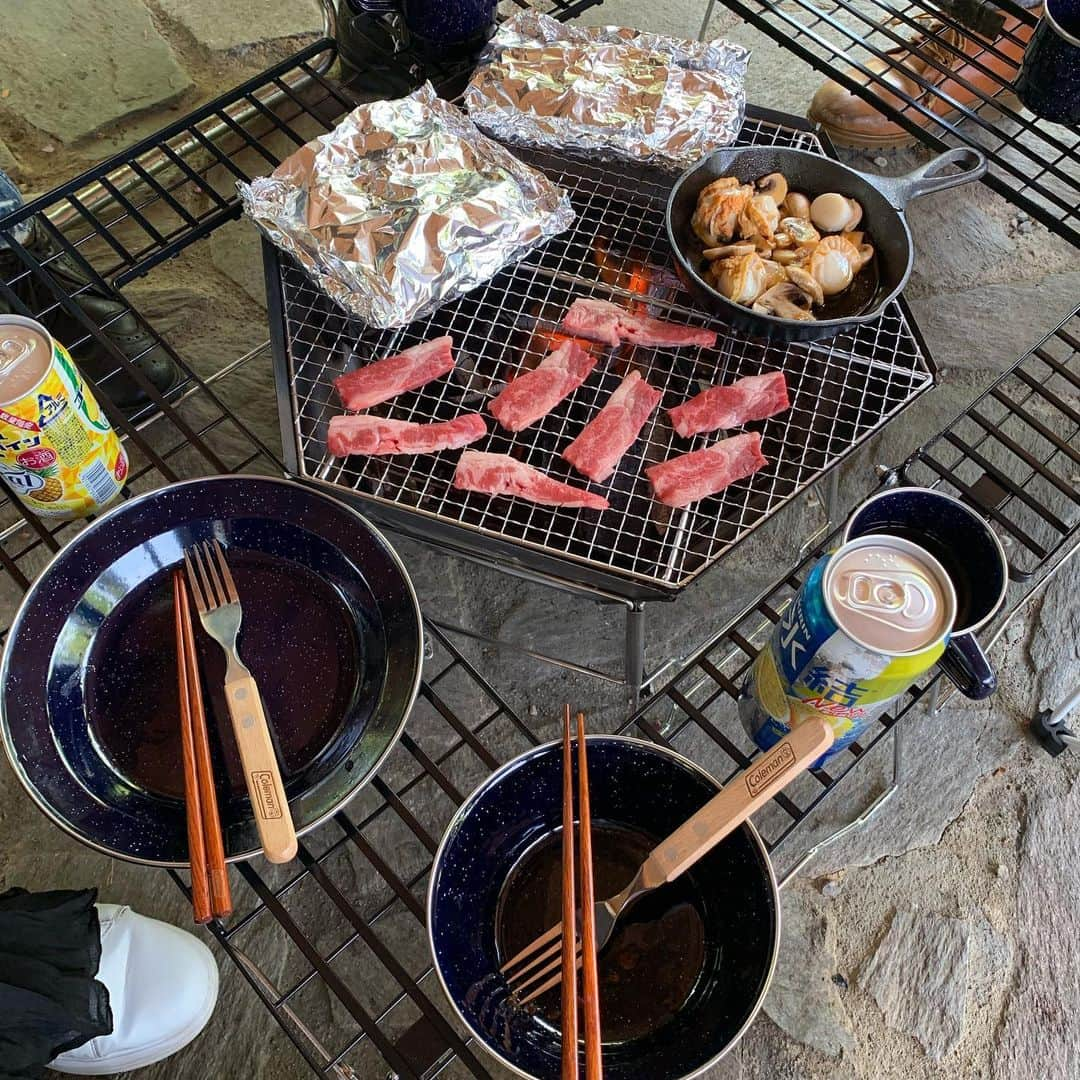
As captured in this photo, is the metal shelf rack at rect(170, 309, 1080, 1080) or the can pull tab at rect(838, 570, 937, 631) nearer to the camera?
the can pull tab at rect(838, 570, 937, 631)

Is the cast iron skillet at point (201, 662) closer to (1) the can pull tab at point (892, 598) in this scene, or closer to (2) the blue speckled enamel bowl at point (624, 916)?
(2) the blue speckled enamel bowl at point (624, 916)

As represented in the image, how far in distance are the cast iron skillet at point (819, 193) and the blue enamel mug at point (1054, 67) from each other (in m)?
0.11

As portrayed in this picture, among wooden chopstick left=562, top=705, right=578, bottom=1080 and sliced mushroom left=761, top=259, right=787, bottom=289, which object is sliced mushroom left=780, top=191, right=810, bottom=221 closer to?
sliced mushroom left=761, top=259, right=787, bottom=289

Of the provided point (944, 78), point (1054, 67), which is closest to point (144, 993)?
point (1054, 67)

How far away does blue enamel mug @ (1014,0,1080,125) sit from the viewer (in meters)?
1.36

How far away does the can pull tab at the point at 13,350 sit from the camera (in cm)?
116

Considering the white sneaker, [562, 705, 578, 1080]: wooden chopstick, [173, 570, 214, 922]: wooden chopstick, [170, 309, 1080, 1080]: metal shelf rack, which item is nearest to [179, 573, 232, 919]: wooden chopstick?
[173, 570, 214, 922]: wooden chopstick

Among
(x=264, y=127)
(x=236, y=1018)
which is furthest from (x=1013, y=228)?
(x=236, y=1018)

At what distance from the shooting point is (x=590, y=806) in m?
1.15

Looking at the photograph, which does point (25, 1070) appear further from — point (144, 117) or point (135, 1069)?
point (144, 117)

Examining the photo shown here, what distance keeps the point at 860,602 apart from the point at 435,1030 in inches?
27.4

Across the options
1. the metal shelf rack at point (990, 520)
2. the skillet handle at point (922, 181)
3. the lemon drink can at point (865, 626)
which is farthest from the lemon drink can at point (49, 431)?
the skillet handle at point (922, 181)

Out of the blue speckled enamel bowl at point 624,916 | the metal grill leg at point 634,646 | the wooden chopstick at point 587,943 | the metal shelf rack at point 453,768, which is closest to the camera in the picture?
the wooden chopstick at point 587,943

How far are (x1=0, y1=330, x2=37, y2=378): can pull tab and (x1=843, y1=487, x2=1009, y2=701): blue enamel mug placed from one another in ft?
3.54
